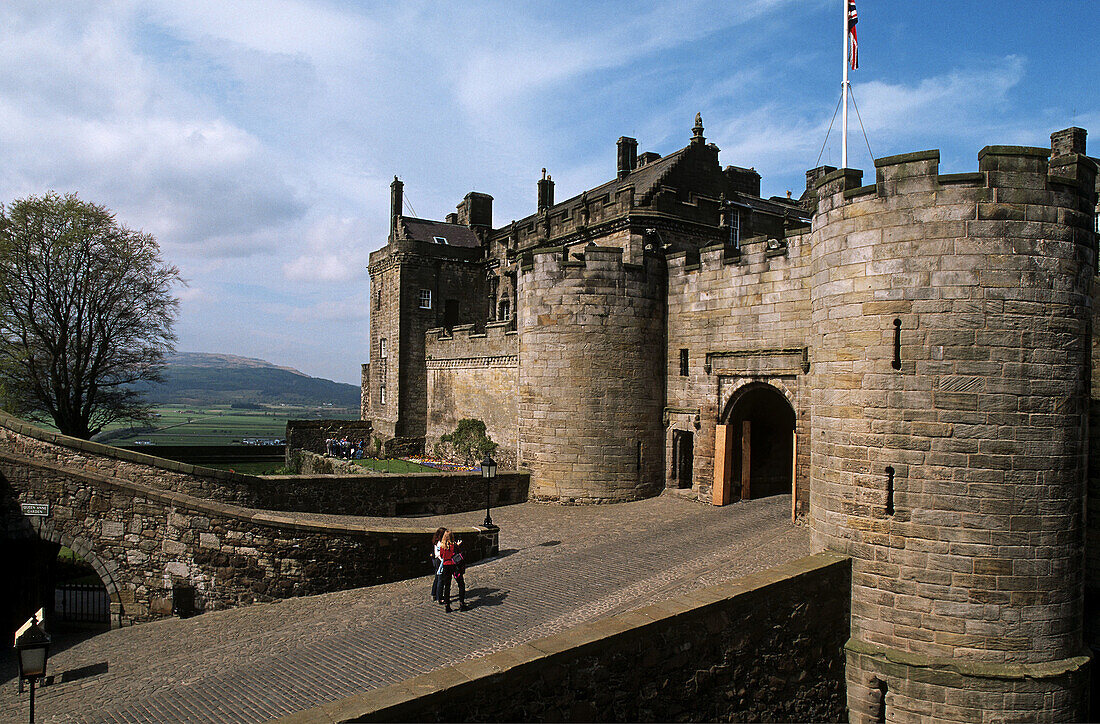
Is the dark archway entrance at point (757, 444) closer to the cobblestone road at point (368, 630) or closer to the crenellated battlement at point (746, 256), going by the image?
the cobblestone road at point (368, 630)

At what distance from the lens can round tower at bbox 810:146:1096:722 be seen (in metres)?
8.52

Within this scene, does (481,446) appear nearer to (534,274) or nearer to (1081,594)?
(534,274)

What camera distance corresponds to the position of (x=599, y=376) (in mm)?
17703

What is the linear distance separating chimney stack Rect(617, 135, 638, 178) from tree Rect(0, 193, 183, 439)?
19.7 m

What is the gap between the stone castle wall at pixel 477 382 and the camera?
24003 millimetres

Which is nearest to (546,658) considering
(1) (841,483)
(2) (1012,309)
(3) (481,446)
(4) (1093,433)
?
(1) (841,483)

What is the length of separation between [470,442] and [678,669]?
18922mm

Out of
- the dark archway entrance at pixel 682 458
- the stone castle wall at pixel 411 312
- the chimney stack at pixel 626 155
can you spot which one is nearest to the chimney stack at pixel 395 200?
the stone castle wall at pixel 411 312

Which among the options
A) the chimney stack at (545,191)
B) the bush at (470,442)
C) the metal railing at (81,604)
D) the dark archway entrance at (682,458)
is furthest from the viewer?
the chimney stack at (545,191)

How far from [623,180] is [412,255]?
10455 millimetres

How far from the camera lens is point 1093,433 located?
442 inches

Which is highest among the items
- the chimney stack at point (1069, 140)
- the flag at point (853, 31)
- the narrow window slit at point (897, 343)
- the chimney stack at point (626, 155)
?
the chimney stack at point (626, 155)

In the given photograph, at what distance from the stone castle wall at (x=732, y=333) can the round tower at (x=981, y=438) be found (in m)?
5.17

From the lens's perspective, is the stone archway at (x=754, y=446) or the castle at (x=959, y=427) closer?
the castle at (x=959, y=427)
